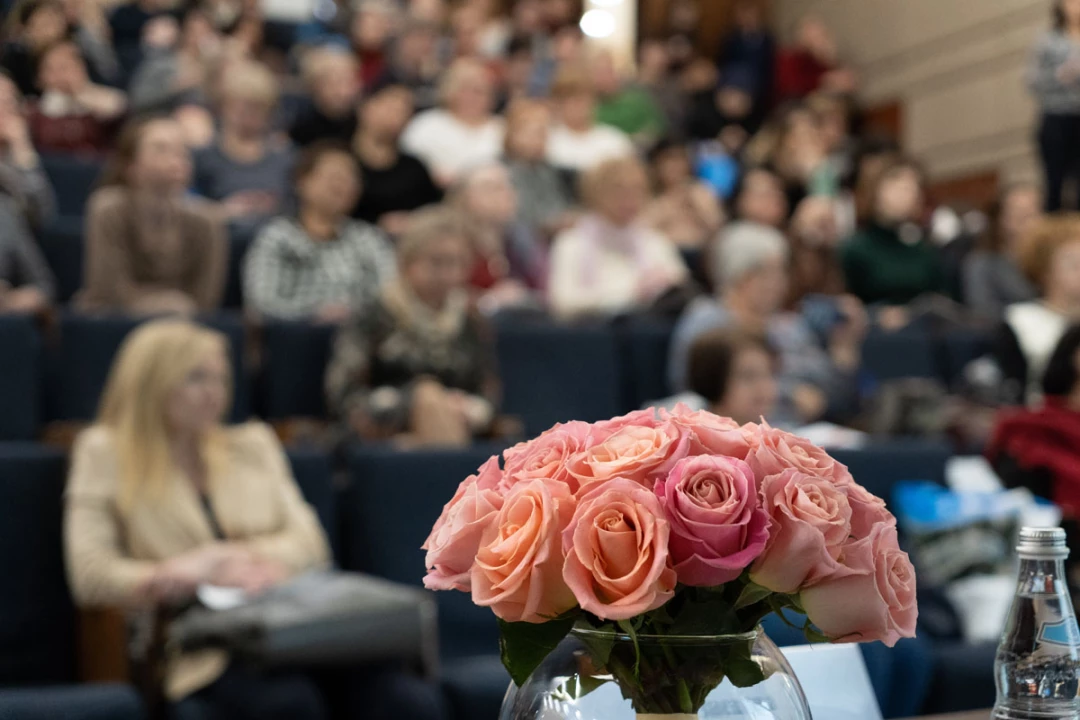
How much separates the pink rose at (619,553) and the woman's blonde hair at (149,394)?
5.41 feet

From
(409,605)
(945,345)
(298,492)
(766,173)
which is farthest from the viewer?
(766,173)

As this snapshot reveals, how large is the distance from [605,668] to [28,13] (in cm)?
325

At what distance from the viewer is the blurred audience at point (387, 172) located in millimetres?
4160

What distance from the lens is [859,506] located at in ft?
1.94

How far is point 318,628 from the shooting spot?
6.09 ft

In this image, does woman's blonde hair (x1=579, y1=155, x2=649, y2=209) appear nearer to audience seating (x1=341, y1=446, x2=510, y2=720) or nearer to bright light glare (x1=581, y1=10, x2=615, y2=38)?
audience seating (x1=341, y1=446, x2=510, y2=720)

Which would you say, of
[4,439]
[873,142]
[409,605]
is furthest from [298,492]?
[873,142]

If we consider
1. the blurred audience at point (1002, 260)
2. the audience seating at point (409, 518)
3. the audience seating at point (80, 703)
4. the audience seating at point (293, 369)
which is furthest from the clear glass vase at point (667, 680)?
the blurred audience at point (1002, 260)

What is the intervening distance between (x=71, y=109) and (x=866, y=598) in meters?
4.08

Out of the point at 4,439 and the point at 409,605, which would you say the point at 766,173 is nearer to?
the point at 4,439

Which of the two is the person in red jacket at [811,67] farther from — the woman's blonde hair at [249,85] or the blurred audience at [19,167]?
the blurred audience at [19,167]

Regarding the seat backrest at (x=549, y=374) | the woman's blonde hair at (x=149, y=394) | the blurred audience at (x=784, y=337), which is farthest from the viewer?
the blurred audience at (x=784, y=337)

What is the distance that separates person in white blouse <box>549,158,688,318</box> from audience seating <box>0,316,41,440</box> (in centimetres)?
158

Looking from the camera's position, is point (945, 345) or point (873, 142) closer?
point (945, 345)
